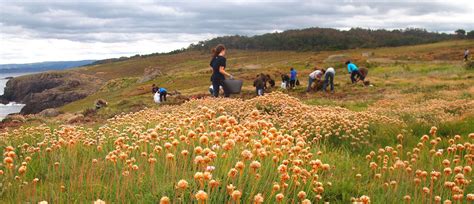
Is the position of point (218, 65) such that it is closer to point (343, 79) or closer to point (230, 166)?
point (230, 166)

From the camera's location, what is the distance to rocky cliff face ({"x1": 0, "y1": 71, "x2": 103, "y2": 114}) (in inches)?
3339

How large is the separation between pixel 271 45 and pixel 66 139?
161265 mm

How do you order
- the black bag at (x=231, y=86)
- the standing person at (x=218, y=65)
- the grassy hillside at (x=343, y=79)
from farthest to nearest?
the grassy hillside at (x=343, y=79) < the black bag at (x=231, y=86) < the standing person at (x=218, y=65)

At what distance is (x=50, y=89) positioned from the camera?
326ft

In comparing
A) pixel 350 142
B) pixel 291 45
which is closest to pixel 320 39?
pixel 291 45

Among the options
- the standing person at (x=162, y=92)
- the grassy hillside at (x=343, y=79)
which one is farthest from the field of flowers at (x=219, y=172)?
the standing person at (x=162, y=92)

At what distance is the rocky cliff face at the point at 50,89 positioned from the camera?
278ft

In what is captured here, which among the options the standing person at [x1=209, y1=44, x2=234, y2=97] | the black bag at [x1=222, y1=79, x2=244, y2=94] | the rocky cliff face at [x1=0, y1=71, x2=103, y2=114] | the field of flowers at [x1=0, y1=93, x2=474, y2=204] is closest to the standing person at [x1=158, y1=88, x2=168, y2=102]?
the black bag at [x1=222, y1=79, x2=244, y2=94]

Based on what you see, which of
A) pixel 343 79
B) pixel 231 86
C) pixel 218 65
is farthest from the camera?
pixel 343 79

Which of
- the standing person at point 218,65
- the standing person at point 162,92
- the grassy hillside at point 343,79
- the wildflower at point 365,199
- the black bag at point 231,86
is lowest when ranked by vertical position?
the grassy hillside at point 343,79

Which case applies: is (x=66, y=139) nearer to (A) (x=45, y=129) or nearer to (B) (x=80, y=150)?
(B) (x=80, y=150)

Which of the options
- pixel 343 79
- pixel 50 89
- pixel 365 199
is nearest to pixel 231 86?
pixel 365 199

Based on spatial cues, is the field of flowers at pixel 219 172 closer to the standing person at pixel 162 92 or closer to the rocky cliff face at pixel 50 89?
the standing person at pixel 162 92

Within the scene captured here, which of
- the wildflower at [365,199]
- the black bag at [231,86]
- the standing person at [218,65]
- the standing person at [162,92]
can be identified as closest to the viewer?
the wildflower at [365,199]
